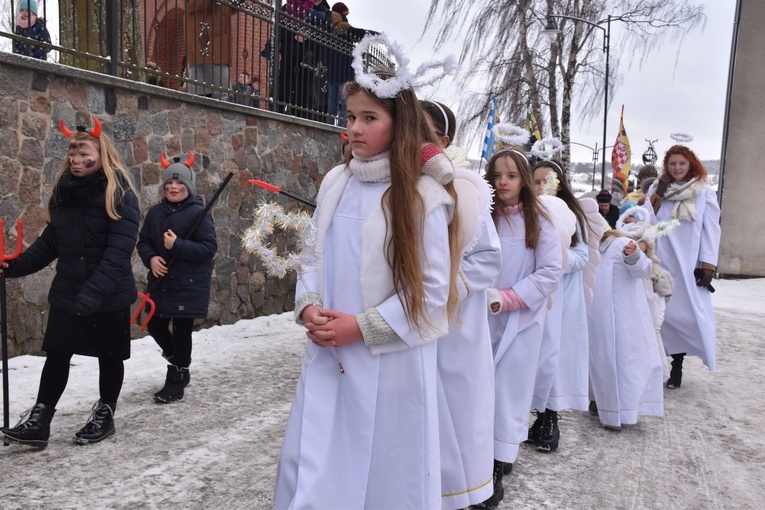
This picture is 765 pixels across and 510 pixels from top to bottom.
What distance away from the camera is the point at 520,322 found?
13.0ft

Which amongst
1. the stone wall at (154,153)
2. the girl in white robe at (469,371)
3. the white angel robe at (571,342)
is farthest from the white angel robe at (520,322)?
the stone wall at (154,153)

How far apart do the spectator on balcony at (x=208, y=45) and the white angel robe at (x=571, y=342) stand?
4655 mm

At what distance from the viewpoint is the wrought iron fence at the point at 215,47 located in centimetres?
632

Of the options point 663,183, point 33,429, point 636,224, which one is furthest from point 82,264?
point 663,183

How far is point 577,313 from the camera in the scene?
489cm

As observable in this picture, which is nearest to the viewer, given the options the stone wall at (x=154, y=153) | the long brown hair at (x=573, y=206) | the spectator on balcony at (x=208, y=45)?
the long brown hair at (x=573, y=206)

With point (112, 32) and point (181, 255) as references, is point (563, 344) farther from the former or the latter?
point (112, 32)

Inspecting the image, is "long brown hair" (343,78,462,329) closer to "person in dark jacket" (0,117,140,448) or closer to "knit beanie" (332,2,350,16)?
"person in dark jacket" (0,117,140,448)

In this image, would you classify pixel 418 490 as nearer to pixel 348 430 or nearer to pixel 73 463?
pixel 348 430

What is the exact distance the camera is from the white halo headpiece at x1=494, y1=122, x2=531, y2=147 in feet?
14.5

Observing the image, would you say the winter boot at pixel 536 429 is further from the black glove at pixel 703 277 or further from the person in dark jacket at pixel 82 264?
the black glove at pixel 703 277

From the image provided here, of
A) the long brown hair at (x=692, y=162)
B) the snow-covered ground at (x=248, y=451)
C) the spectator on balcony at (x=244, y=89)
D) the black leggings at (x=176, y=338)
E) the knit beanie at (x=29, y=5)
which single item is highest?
the knit beanie at (x=29, y=5)

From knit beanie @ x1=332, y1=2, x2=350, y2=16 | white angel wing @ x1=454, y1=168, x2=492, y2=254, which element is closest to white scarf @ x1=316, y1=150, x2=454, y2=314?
white angel wing @ x1=454, y1=168, x2=492, y2=254

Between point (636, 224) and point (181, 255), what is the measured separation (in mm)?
3356
